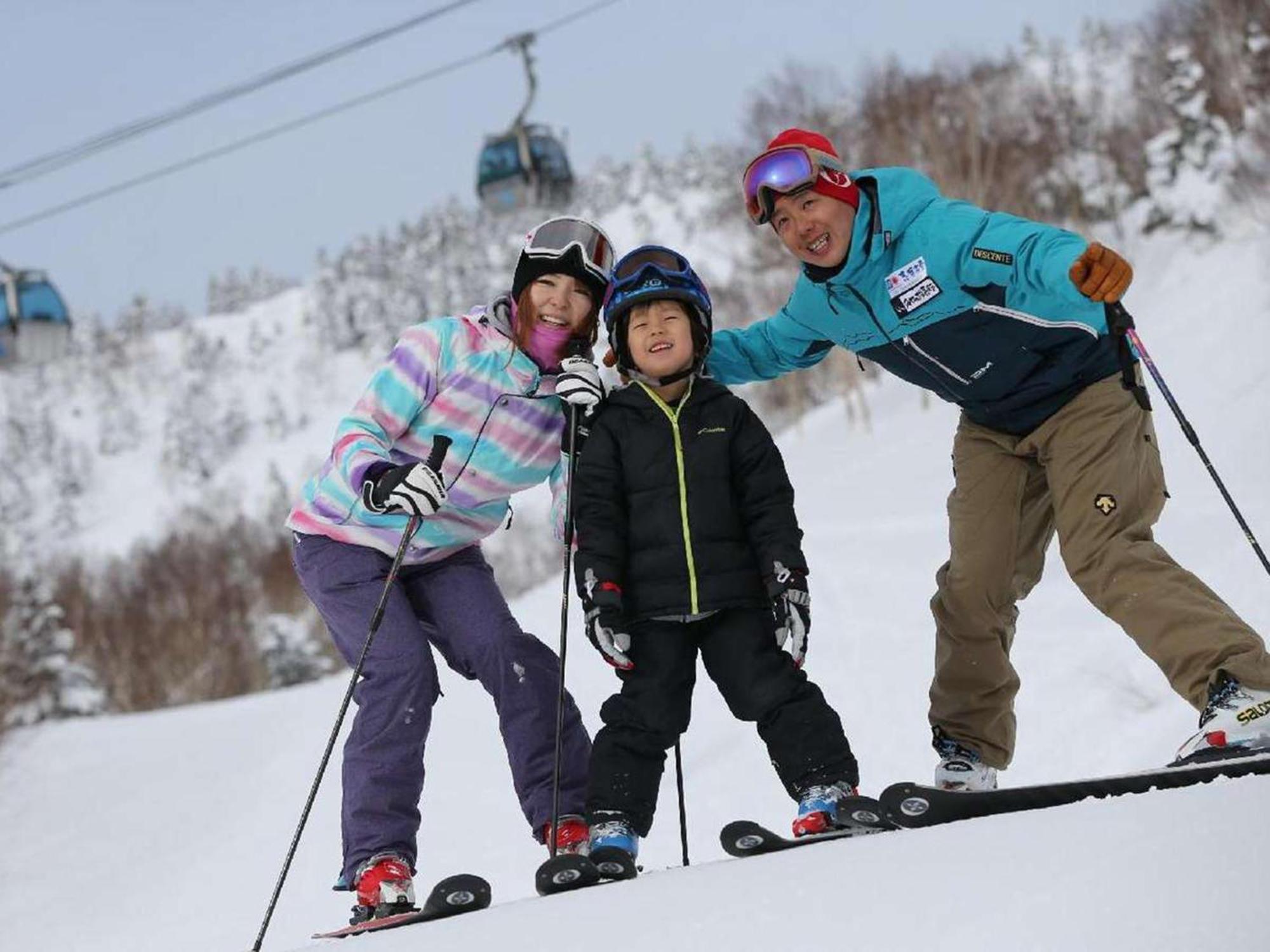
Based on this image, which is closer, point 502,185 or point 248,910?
point 248,910

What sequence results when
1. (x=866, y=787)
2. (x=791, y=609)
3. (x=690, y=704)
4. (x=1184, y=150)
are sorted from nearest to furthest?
(x=791, y=609) → (x=690, y=704) → (x=866, y=787) → (x=1184, y=150)

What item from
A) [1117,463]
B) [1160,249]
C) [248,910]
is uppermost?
[1160,249]

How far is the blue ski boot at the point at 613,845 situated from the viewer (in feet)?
9.59

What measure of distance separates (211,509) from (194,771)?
76373 millimetres

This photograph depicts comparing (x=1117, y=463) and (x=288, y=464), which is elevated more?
(x=288, y=464)

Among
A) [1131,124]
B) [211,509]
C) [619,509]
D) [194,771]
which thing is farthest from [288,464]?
[619,509]

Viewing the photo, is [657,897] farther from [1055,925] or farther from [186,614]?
[186,614]

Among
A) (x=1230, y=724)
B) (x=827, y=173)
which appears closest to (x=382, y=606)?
(x=827, y=173)

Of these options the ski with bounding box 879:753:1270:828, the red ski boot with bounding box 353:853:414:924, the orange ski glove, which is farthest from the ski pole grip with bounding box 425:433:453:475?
the orange ski glove

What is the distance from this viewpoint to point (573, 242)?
146 inches

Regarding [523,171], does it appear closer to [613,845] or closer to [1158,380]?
[1158,380]

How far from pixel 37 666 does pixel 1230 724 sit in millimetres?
33046

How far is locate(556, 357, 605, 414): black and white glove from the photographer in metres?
3.47

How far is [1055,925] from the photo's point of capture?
1.70m
